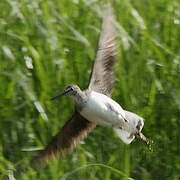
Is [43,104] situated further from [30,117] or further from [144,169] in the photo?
[144,169]

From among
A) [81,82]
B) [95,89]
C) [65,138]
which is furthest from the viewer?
[81,82]

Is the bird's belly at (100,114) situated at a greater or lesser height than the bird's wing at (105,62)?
lesser

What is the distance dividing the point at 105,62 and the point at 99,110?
368mm

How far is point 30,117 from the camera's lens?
4.87m

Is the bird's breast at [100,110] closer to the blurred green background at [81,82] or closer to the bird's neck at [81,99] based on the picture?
the bird's neck at [81,99]

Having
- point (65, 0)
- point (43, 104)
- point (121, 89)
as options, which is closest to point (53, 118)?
point (43, 104)

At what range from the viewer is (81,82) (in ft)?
16.3

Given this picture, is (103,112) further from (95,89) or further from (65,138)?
(65,138)

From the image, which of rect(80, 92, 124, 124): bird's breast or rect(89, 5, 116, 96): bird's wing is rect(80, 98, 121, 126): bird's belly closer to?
rect(80, 92, 124, 124): bird's breast

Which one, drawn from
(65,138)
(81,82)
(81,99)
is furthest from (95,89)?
(81,82)

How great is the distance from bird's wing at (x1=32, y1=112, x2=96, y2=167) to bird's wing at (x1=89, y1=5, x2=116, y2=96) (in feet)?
0.61

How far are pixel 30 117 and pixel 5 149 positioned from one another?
22 cm

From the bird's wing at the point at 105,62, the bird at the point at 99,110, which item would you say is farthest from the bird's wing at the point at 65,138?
the bird's wing at the point at 105,62

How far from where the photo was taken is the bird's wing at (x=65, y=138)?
4.17 meters
